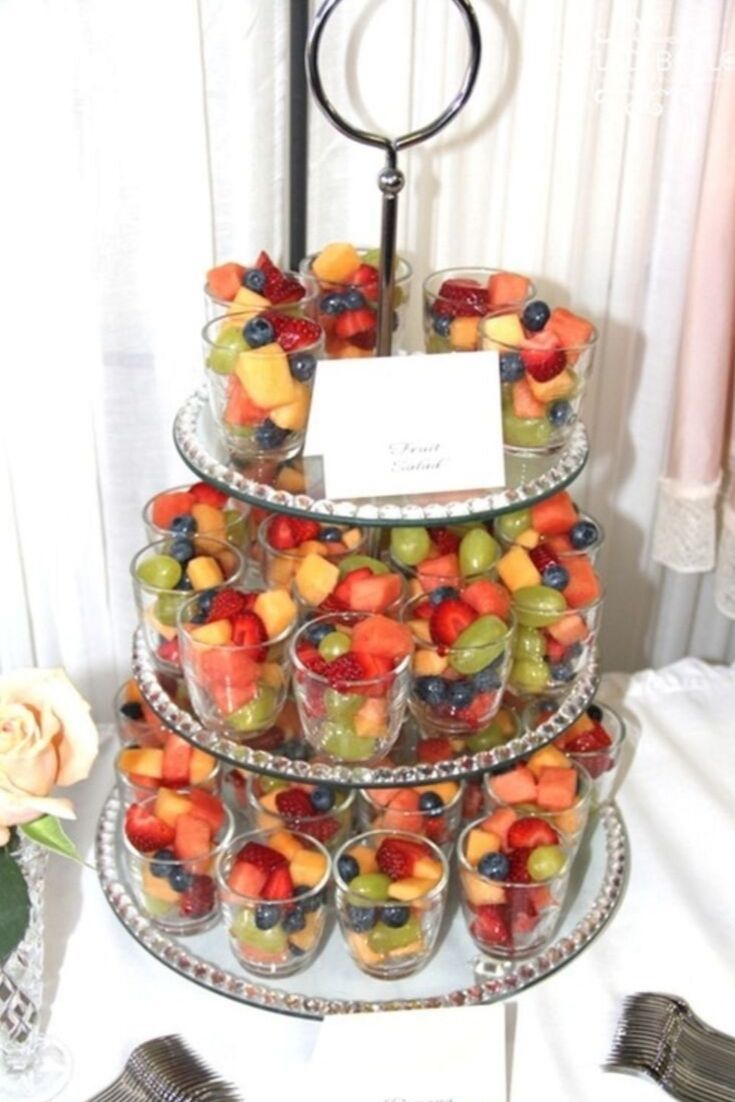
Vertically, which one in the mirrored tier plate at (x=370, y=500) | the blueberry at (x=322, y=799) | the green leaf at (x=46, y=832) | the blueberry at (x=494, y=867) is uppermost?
the mirrored tier plate at (x=370, y=500)

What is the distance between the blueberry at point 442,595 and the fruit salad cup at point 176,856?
0.29 metres

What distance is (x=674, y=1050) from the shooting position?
1075mm

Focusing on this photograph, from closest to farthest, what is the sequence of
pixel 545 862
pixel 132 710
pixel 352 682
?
pixel 352 682, pixel 545 862, pixel 132 710

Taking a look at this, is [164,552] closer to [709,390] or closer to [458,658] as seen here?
[458,658]

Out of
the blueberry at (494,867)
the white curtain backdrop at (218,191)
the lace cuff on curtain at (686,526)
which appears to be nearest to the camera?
the blueberry at (494,867)

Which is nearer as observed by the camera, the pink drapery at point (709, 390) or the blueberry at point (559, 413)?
the blueberry at point (559, 413)

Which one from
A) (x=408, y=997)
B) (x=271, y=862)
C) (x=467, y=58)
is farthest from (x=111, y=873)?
(x=467, y=58)

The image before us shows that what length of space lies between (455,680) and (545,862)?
0.18 m

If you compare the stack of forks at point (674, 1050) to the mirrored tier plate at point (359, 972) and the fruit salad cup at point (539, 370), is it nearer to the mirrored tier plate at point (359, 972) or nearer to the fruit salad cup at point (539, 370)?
the mirrored tier plate at point (359, 972)

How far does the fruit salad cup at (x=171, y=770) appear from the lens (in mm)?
1189

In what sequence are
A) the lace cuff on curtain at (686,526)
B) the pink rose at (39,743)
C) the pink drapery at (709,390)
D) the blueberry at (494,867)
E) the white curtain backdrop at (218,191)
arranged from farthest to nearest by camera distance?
1. the lace cuff on curtain at (686,526)
2. the pink drapery at (709,390)
3. the white curtain backdrop at (218,191)
4. the blueberry at (494,867)
5. the pink rose at (39,743)

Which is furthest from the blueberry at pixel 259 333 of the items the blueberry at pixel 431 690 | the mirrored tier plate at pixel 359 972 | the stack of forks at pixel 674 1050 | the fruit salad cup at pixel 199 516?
the stack of forks at pixel 674 1050

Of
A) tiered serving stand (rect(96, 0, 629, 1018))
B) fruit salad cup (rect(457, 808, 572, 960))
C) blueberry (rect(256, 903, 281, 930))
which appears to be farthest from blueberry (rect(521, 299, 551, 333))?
blueberry (rect(256, 903, 281, 930))

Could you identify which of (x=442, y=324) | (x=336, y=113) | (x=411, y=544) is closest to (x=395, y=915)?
(x=411, y=544)
